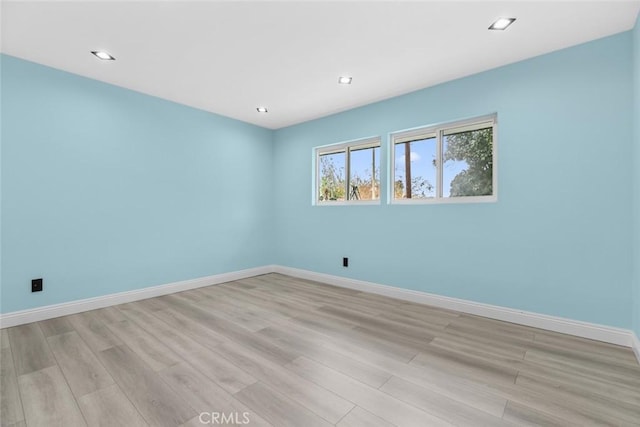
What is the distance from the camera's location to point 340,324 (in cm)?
259

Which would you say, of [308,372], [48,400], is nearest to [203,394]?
[308,372]

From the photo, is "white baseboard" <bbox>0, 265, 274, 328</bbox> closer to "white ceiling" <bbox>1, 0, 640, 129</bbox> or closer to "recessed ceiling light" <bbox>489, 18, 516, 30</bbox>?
"white ceiling" <bbox>1, 0, 640, 129</bbox>

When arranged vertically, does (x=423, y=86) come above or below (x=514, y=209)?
above

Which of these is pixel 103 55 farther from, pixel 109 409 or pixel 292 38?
pixel 109 409

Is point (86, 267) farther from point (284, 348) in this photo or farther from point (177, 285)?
point (284, 348)

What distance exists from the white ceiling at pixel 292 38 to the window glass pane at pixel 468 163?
0.67m

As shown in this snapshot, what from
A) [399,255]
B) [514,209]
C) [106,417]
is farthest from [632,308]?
[106,417]

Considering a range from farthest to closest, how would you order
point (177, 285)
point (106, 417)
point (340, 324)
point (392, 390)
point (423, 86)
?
point (177, 285)
point (423, 86)
point (340, 324)
point (392, 390)
point (106, 417)

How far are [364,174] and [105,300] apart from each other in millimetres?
3552

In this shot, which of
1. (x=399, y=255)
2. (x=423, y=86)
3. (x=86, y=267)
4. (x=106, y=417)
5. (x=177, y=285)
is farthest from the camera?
(x=177, y=285)

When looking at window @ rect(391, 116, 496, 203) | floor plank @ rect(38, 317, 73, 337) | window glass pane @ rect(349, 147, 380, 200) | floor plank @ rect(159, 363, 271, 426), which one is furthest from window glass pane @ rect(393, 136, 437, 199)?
floor plank @ rect(38, 317, 73, 337)

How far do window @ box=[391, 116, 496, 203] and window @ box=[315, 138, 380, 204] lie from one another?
0.32m

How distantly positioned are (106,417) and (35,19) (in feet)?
9.24
